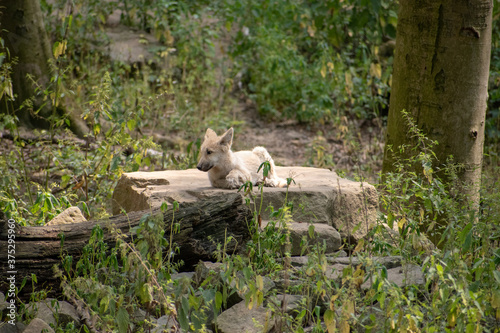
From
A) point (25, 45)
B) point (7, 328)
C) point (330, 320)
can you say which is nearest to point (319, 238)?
point (330, 320)

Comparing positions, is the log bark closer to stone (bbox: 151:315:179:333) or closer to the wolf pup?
stone (bbox: 151:315:179:333)

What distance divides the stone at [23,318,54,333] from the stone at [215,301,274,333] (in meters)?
1.11

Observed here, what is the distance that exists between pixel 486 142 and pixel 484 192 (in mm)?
6759

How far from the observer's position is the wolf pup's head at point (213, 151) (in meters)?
5.43

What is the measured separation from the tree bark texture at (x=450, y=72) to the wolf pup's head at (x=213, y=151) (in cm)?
180

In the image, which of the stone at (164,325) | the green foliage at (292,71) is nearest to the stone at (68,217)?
the stone at (164,325)

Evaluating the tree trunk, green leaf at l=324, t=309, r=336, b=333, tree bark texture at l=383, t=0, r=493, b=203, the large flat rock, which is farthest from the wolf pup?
the tree trunk

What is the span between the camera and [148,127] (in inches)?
428

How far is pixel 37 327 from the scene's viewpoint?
11.0ft

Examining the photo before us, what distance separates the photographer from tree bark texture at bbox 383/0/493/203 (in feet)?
17.3

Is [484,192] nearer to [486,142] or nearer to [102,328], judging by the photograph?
[102,328]

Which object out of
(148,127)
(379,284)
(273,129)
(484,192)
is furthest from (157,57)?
(379,284)

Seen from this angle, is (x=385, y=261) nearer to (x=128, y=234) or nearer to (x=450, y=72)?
(x=128, y=234)

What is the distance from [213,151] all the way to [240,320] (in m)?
2.32
